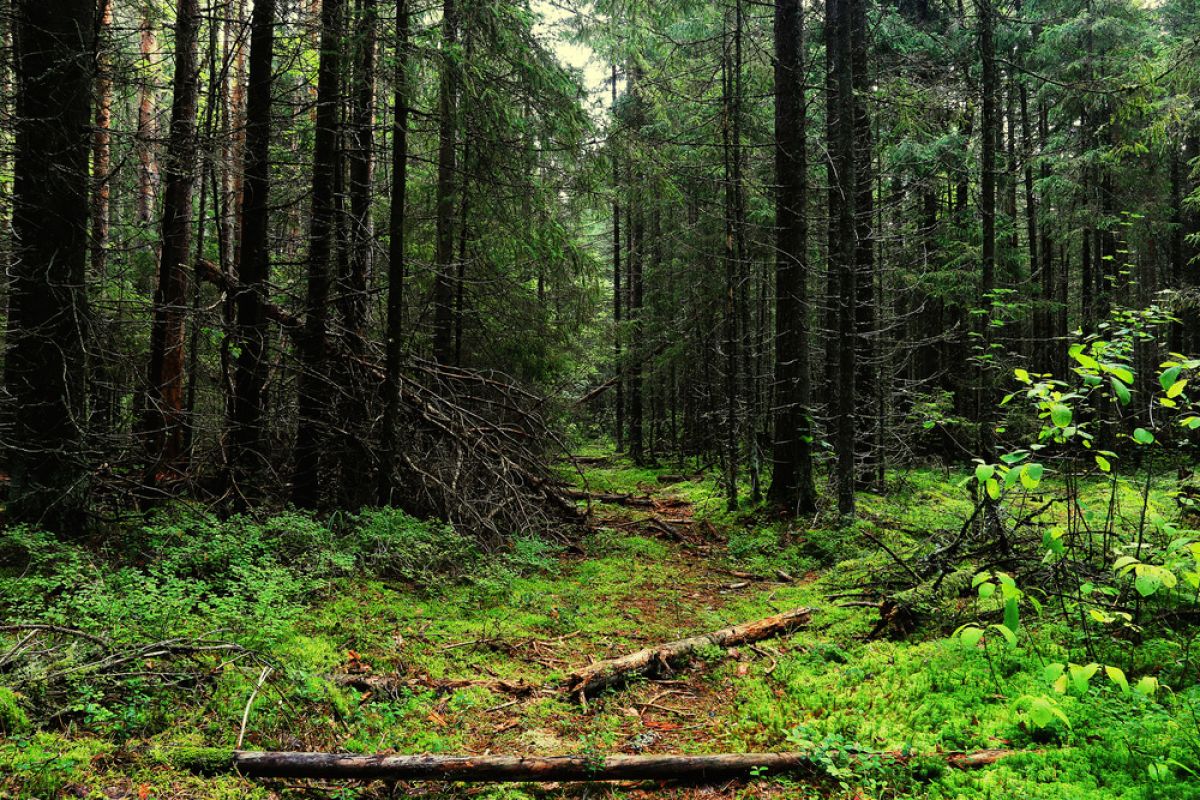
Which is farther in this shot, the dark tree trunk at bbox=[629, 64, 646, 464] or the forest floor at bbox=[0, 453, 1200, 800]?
the dark tree trunk at bbox=[629, 64, 646, 464]

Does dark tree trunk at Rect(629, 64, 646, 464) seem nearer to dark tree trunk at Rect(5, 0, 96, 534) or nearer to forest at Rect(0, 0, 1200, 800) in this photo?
forest at Rect(0, 0, 1200, 800)

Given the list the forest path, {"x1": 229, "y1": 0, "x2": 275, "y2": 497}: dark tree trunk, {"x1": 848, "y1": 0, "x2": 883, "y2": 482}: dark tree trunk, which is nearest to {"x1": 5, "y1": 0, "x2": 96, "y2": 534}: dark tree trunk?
{"x1": 229, "y1": 0, "x2": 275, "y2": 497}: dark tree trunk

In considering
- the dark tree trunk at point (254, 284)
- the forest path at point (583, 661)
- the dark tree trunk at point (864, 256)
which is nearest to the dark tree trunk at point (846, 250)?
the dark tree trunk at point (864, 256)

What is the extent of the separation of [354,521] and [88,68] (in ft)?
15.5

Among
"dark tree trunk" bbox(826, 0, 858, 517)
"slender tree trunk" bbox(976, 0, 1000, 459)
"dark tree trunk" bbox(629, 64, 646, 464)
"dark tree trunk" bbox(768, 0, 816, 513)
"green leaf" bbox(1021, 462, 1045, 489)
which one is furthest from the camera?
"dark tree trunk" bbox(629, 64, 646, 464)

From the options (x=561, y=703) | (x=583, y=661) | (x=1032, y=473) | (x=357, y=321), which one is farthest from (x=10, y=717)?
(x=357, y=321)

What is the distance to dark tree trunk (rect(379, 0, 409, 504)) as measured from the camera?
6633 mm

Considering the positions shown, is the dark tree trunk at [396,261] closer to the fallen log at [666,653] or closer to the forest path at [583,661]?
the forest path at [583,661]

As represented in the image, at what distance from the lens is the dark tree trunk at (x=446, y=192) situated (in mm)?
7176

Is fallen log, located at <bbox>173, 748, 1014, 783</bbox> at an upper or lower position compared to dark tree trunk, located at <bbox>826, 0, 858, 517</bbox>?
lower

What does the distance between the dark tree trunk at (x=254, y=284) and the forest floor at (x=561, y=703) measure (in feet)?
6.02

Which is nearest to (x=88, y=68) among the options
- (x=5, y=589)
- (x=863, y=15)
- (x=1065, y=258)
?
(x=5, y=589)

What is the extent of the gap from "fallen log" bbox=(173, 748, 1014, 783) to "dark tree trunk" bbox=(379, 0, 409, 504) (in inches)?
189

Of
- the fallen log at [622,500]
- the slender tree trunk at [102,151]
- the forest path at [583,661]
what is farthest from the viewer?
the fallen log at [622,500]
